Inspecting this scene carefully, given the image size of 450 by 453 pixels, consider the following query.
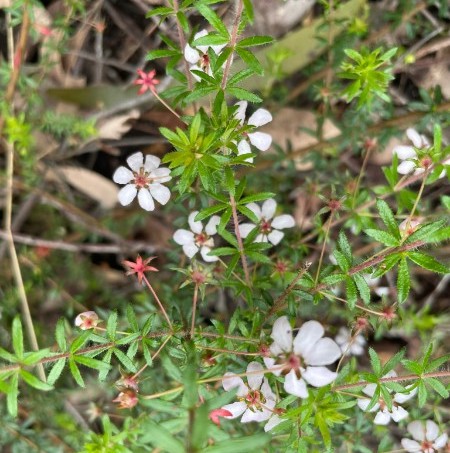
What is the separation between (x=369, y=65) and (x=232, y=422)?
7.42 feet

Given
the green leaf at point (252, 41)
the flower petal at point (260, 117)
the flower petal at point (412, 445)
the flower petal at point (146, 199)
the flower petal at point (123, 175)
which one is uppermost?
the green leaf at point (252, 41)

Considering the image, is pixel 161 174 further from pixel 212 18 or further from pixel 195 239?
pixel 212 18

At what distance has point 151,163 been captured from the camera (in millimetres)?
2744

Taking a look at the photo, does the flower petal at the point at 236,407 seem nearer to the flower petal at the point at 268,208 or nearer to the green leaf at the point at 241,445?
the green leaf at the point at 241,445

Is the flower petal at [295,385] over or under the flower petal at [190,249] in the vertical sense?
over

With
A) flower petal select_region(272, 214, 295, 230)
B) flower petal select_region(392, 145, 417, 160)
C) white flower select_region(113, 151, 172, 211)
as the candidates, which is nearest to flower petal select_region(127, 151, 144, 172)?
white flower select_region(113, 151, 172, 211)

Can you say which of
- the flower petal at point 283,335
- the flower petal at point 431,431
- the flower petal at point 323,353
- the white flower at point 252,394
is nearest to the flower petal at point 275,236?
the white flower at point 252,394

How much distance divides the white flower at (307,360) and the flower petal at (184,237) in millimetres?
1116

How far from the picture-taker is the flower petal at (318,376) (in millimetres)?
2102

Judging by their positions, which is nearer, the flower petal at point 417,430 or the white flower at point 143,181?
the white flower at point 143,181

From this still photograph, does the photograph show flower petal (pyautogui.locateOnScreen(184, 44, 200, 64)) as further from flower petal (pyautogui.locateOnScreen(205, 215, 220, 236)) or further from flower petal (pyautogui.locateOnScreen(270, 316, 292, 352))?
flower petal (pyautogui.locateOnScreen(270, 316, 292, 352))

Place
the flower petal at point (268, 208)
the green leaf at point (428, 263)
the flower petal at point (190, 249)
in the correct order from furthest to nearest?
the flower petal at point (268, 208) → the flower petal at point (190, 249) → the green leaf at point (428, 263)

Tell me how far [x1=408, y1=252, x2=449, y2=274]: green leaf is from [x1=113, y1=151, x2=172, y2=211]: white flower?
46.8 inches

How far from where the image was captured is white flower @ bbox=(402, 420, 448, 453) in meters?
3.06
